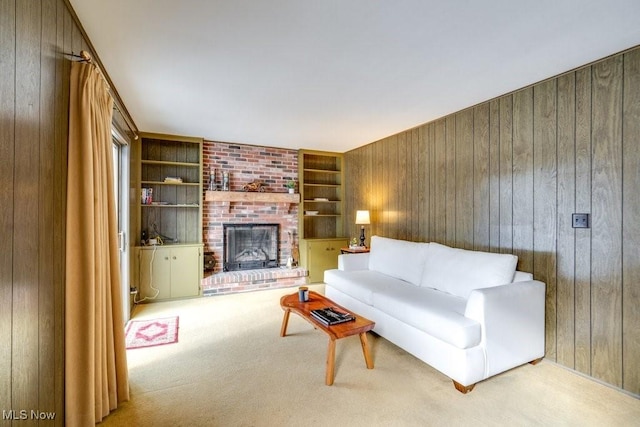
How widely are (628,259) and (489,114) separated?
1.68 m

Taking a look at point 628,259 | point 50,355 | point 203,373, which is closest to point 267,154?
point 203,373

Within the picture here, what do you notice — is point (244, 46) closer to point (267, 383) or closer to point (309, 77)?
point (309, 77)

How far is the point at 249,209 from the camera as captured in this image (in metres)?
5.02

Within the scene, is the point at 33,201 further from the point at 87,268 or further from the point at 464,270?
the point at 464,270

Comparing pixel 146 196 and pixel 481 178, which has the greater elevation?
pixel 481 178

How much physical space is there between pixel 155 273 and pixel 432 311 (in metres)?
3.66

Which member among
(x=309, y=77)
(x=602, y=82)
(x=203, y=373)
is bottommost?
(x=203, y=373)

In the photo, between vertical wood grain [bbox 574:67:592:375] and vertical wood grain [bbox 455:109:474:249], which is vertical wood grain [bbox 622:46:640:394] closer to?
vertical wood grain [bbox 574:67:592:375]

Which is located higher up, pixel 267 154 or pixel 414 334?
pixel 267 154

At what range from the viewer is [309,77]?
8.12ft

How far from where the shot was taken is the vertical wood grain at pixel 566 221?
92.7 inches

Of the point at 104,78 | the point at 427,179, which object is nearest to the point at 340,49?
the point at 104,78

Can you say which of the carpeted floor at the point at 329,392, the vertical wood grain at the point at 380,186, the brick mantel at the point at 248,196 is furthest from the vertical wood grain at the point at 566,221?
the brick mantel at the point at 248,196

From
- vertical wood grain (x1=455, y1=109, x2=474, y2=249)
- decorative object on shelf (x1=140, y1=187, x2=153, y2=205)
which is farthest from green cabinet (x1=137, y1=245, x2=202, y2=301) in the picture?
vertical wood grain (x1=455, y1=109, x2=474, y2=249)
